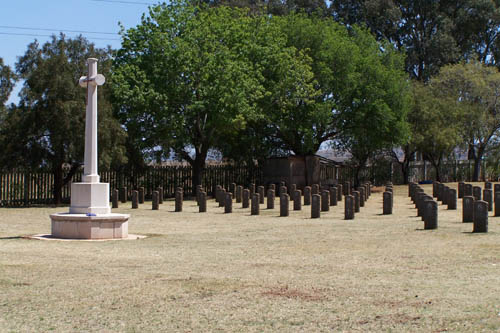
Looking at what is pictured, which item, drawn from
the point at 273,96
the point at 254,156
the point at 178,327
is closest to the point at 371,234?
the point at 178,327

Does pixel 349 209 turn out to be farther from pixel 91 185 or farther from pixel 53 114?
pixel 53 114

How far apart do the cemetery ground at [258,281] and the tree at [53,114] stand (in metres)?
12.5

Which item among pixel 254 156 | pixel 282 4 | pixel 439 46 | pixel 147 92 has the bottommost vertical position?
pixel 254 156

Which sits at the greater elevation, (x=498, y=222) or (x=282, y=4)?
(x=282, y=4)

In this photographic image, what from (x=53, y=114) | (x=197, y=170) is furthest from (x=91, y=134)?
(x=197, y=170)

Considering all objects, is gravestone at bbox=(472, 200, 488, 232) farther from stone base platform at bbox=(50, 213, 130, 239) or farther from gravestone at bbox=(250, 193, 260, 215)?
gravestone at bbox=(250, 193, 260, 215)

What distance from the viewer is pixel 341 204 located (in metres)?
30.1

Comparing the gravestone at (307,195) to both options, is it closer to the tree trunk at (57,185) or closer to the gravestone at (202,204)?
the gravestone at (202,204)

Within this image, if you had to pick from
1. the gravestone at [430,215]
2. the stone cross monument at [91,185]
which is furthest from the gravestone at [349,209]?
the stone cross monument at [91,185]

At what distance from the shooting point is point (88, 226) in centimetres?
1606

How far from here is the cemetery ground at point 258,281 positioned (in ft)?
25.0

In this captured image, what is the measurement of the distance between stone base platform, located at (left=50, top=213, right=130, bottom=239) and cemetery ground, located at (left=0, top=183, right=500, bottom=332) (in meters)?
0.61

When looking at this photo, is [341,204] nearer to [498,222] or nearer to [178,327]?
[498,222]

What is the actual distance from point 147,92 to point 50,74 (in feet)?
18.2
